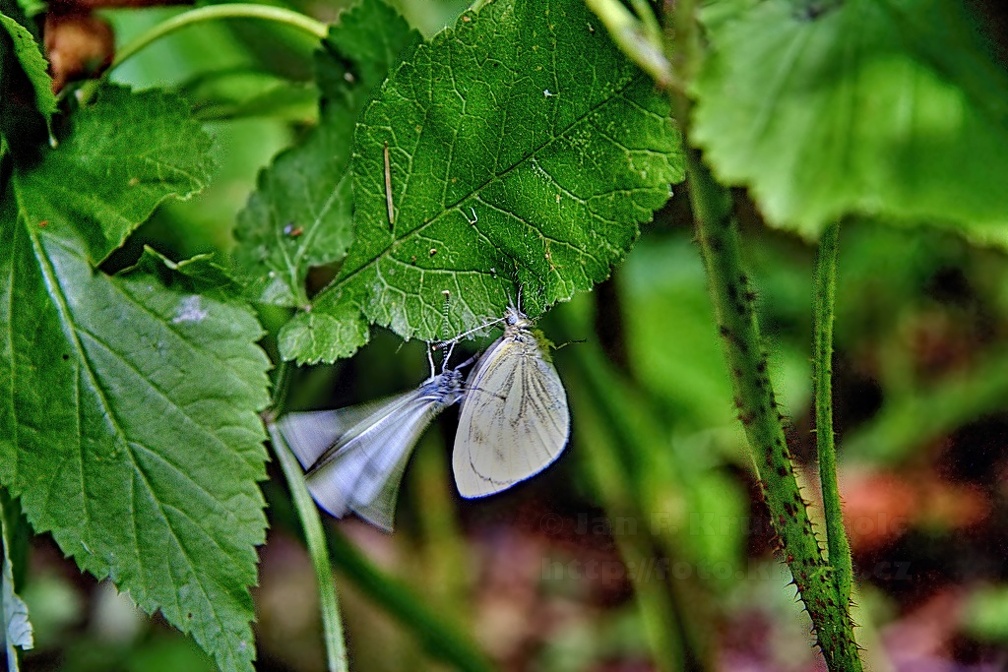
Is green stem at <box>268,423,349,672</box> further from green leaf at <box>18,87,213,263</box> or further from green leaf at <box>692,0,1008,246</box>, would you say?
green leaf at <box>692,0,1008,246</box>

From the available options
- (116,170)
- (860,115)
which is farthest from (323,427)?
→ (860,115)

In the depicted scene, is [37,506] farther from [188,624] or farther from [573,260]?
[573,260]

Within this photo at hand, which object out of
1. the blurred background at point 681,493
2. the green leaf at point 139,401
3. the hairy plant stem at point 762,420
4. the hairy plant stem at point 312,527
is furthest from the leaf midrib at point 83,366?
the blurred background at point 681,493

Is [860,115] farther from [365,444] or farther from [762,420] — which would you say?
[365,444]

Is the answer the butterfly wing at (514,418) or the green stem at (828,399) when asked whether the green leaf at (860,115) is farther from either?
the butterfly wing at (514,418)

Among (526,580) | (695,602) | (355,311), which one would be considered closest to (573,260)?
(355,311)

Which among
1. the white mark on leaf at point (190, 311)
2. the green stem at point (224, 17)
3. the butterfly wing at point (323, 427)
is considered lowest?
the butterfly wing at point (323, 427)

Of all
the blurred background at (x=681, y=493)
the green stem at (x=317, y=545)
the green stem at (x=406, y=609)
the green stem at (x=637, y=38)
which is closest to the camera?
the green stem at (x=637, y=38)
